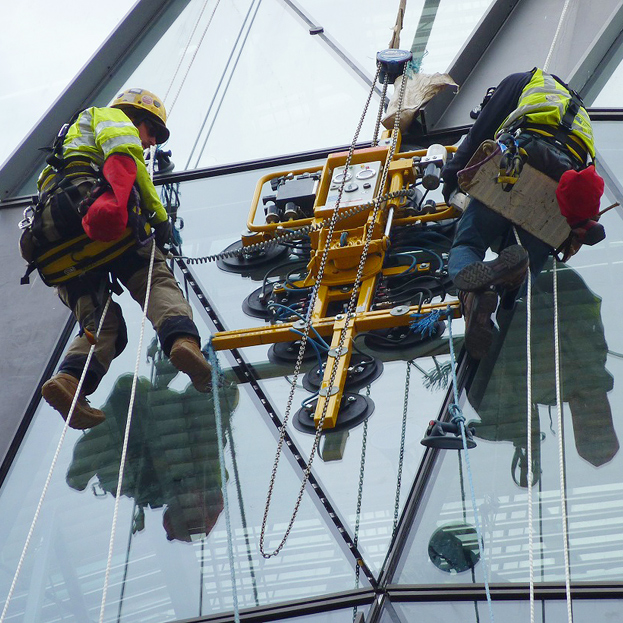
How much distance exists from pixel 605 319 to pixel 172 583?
7.16 feet

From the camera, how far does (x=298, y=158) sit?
23.7 feet

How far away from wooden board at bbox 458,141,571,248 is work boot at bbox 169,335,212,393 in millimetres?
1336

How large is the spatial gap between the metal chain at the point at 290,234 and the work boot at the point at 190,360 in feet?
3.04

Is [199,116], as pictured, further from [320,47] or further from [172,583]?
[172,583]

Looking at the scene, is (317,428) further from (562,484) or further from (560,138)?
(560,138)

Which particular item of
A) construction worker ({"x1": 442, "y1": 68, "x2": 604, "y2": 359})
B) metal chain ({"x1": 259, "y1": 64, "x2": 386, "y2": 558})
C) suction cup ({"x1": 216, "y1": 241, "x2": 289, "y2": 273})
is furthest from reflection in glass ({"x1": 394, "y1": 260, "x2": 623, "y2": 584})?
suction cup ({"x1": 216, "y1": 241, "x2": 289, "y2": 273})

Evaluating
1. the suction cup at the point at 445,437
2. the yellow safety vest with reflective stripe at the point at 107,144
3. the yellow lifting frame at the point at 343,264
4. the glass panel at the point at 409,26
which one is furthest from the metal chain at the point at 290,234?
the glass panel at the point at 409,26

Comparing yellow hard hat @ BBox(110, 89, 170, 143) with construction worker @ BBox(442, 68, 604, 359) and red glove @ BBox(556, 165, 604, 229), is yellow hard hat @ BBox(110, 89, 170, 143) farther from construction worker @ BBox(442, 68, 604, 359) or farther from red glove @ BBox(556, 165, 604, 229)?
red glove @ BBox(556, 165, 604, 229)

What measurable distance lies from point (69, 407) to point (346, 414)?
3.82 feet

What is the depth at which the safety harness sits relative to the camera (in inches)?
202

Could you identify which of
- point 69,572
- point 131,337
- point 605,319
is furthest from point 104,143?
point 605,319

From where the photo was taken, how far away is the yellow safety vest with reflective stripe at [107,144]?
16.9 feet

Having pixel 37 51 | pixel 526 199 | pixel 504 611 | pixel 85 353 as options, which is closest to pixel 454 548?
pixel 504 611

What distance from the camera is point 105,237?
498 centimetres
